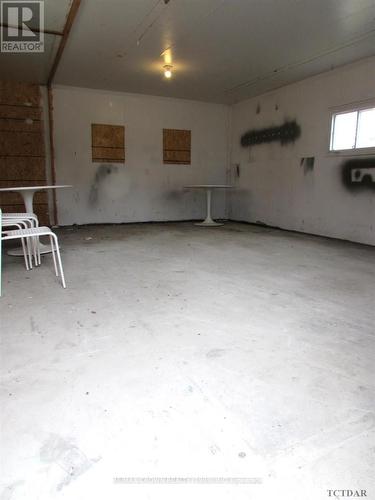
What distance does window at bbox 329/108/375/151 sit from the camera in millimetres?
5316

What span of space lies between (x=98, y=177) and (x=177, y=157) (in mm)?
Result: 1903

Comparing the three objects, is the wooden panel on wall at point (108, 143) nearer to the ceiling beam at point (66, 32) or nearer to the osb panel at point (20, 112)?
the osb panel at point (20, 112)

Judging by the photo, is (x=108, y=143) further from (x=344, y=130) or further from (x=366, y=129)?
(x=366, y=129)

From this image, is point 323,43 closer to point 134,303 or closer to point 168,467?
point 134,303

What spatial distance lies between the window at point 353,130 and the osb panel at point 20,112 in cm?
547

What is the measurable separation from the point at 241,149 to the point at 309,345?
6.87m

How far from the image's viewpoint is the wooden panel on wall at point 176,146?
800 cm

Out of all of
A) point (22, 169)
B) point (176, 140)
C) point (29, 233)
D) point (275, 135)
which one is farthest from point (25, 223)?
point (275, 135)

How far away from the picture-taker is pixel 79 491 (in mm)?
1098

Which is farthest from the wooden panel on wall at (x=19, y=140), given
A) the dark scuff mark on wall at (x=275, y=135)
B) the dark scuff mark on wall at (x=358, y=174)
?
the dark scuff mark on wall at (x=358, y=174)

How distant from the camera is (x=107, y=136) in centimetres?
741

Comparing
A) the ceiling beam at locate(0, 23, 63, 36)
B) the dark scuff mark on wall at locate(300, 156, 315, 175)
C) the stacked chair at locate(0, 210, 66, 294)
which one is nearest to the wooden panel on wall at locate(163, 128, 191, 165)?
the dark scuff mark on wall at locate(300, 156, 315, 175)

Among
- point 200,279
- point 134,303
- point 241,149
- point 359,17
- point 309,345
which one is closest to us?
point 309,345

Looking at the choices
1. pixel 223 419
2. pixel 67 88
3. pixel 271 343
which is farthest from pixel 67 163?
pixel 223 419
